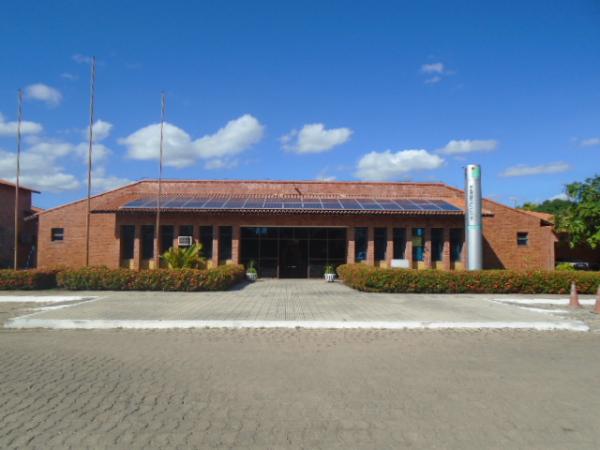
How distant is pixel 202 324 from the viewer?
10.3 metres

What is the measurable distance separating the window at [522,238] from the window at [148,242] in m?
19.4

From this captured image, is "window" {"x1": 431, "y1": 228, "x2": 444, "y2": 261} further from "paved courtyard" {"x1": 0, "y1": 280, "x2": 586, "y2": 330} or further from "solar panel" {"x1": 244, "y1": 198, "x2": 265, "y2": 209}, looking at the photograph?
"solar panel" {"x1": 244, "y1": 198, "x2": 265, "y2": 209}

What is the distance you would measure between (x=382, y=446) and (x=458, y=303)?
10.9 meters

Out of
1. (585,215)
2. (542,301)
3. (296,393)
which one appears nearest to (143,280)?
(296,393)

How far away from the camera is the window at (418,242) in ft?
81.9

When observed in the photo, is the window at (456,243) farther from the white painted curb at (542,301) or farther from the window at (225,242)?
the window at (225,242)

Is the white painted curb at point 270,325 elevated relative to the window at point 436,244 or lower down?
lower down

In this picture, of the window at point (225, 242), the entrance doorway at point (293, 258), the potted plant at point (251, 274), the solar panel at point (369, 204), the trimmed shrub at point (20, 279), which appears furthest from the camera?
the entrance doorway at point (293, 258)

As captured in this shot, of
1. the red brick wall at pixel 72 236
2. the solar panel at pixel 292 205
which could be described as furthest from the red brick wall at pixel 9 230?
the solar panel at pixel 292 205

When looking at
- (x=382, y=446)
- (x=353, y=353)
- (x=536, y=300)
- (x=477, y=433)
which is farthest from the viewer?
(x=536, y=300)

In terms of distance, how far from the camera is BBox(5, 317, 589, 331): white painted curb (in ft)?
33.3

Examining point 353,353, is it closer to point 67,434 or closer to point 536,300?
point 67,434

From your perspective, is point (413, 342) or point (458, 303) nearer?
point (413, 342)

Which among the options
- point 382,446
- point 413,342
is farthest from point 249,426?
point 413,342
